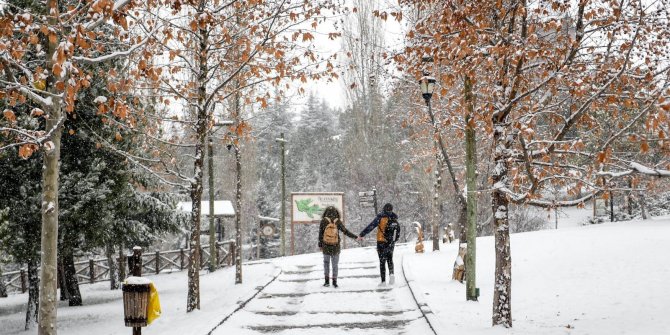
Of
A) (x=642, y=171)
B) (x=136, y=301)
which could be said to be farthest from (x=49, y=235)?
(x=642, y=171)

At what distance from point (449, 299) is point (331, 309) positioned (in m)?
2.25

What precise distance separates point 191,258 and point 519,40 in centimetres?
725

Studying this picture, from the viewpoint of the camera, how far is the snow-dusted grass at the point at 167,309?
9562mm

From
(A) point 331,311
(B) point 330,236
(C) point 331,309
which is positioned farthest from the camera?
(B) point 330,236

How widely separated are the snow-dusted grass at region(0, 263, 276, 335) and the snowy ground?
0.05 m

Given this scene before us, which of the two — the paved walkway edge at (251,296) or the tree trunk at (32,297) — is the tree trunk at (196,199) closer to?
the paved walkway edge at (251,296)

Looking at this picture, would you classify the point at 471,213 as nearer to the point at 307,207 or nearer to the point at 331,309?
the point at 331,309

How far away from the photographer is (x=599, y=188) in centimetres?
616

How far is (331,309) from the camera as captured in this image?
10.2m

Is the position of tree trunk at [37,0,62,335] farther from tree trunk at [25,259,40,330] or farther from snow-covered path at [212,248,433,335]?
tree trunk at [25,259,40,330]

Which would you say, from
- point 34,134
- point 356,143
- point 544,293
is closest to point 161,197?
point 34,134

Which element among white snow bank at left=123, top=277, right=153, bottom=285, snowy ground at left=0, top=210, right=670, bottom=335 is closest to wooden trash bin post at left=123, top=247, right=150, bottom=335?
white snow bank at left=123, top=277, right=153, bottom=285

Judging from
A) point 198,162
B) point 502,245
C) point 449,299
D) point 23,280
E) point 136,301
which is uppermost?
point 198,162

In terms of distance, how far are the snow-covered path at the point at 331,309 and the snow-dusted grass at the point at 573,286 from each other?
53cm
